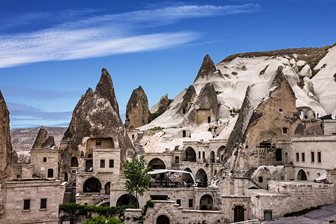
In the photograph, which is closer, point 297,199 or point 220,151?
point 297,199

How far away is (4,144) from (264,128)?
3110cm

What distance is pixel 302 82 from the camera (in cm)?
9556

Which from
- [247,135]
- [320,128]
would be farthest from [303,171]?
[320,128]

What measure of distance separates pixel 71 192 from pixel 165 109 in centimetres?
5003

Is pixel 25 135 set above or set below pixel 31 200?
above

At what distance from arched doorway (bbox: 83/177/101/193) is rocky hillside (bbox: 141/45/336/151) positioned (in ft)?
54.8

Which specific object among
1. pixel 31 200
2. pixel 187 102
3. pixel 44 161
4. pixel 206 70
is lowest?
pixel 31 200

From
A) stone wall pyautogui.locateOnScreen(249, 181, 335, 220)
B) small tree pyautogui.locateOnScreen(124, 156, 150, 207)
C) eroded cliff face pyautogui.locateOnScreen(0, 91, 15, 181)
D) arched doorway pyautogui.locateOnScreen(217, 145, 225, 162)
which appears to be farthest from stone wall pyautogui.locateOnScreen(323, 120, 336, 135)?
eroded cliff face pyautogui.locateOnScreen(0, 91, 15, 181)

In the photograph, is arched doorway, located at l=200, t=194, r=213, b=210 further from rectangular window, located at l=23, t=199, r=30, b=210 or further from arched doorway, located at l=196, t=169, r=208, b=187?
rectangular window, located at l=23, t=199, r=30, b=210

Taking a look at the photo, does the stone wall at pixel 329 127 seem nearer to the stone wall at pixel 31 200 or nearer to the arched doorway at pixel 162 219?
the arched doorway at pixel 162 219

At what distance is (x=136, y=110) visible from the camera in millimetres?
98875

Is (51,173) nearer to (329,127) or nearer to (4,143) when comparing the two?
(4,143)

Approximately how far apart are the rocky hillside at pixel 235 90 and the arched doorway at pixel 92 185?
16.7 m

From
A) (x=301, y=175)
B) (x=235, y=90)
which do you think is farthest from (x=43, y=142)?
(x=301, y=175)
